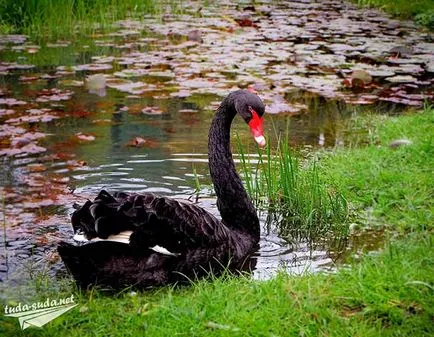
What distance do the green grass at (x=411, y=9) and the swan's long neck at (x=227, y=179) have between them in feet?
24.1

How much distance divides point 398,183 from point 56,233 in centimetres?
195

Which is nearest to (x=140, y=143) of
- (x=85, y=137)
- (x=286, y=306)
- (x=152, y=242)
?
(x=85, y=137)

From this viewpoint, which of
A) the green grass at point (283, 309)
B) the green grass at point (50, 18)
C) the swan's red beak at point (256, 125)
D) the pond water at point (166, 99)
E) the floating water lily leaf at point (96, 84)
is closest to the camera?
the green grass at point (283, 309)

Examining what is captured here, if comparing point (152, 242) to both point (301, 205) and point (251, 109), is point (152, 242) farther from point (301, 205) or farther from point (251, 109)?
point (301, 205)

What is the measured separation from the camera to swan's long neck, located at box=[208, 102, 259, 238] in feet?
11.9

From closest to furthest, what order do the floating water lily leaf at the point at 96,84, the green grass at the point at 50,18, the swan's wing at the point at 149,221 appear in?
the swan's wing at the point at 149,221
the floating water lily leaf at the point at 96,84
the green grass at the point at 50,18

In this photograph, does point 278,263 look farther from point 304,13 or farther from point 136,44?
point 304,13

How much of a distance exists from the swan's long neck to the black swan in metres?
0.09

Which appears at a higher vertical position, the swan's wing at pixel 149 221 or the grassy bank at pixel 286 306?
the swan's wing at pixel 149 221

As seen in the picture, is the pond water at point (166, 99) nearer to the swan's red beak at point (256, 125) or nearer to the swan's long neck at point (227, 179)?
the swan's long neck at point (227, 179)

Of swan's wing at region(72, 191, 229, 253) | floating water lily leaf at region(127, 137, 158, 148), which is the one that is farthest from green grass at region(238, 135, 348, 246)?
floating water lily leaf at region(127, 137, 158, 148)

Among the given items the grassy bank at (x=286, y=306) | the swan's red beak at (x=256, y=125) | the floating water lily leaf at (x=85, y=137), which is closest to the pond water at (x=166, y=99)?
the floating water lily leaf at (x=85, y=137)

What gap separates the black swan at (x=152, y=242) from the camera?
3.00 m

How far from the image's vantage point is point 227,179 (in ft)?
11.9
